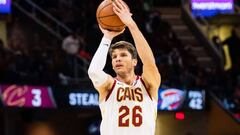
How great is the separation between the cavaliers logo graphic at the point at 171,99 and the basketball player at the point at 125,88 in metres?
9.30

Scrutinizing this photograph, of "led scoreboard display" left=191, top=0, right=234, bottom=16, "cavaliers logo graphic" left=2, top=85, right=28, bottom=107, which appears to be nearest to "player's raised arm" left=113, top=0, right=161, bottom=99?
"cavaliers logo graphic" left=2, top=85, right=28, bottom=107

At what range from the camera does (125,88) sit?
18.3ft

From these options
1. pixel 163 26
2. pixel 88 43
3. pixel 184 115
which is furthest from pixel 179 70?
pixel 163 26

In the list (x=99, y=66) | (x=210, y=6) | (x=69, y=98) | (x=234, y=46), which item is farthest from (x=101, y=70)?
(x=234, y=46)

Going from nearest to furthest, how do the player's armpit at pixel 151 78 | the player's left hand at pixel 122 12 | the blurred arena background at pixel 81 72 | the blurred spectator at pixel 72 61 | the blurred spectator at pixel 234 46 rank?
the player's left hand at pixel 122 12 < the player's armpit at pixel 151 78 < the blurred arena background at pixel 81 72 < the blurred spectator at pixel 72 61 < the blurred spectator at pixel 234 46

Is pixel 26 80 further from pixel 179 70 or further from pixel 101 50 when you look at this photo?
pixel 101 50

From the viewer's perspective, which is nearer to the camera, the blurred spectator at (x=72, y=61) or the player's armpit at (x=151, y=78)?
the player's armpit at (x=151, y=78)

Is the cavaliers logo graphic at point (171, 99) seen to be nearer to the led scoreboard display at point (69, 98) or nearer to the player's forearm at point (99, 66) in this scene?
the led scoreboard display at point (69, 98)

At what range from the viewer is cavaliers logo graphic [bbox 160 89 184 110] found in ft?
48.9

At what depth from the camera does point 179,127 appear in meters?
17.1

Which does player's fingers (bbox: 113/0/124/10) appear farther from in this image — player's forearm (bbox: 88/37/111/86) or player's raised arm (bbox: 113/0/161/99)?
player's forearm (bbox: 88/37/111/86)

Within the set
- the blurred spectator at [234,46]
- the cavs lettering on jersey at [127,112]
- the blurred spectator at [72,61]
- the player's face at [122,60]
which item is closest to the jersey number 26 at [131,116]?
the cavs lettering on jersey at [127,112]

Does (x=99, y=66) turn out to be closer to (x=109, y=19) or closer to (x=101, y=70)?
(x=101, y=70)

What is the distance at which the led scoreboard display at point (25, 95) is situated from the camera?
1361 cm
